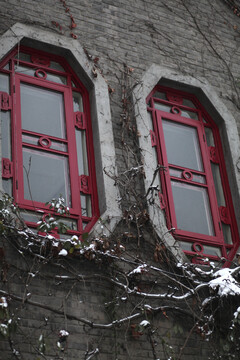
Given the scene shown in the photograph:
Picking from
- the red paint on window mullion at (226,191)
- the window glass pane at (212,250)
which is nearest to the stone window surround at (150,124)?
the red paint on window mullion at (226,191)

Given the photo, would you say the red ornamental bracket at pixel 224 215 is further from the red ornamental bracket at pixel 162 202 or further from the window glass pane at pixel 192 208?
the red ornamental bracket at pixel 162 202

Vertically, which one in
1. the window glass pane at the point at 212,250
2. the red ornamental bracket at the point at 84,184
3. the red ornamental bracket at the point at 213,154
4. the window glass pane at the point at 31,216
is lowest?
the window glass pane at the point at 212,250

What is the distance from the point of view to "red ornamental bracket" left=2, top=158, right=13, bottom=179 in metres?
8.79

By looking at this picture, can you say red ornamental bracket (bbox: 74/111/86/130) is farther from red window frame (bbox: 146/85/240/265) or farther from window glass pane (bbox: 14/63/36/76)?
red window frame (bbox: 146/85/240/265)

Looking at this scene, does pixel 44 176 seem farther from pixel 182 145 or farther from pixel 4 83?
pixel 182 145

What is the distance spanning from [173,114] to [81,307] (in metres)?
3.47

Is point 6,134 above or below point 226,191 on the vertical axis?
above

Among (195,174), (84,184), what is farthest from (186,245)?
(84,184)

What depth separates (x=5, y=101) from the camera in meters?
9.30

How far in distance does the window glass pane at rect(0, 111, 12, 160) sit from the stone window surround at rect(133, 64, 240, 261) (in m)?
1.69

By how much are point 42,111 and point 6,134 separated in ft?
2.33

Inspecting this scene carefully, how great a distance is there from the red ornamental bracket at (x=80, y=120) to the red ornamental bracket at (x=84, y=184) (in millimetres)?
721

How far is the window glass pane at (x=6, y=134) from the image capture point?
8977 millimetres

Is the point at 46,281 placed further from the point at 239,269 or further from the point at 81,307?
the point at 239,269
